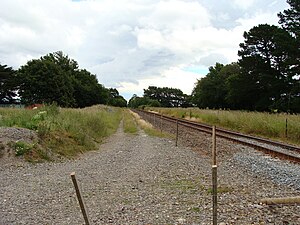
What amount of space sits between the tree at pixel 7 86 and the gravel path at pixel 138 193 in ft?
193

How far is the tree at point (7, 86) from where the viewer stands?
63188mm

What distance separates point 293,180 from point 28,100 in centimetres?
5700

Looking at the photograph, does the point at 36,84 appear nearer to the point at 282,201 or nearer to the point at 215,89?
the point at 215,89

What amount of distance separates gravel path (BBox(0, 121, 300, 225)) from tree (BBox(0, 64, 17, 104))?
59.0 m

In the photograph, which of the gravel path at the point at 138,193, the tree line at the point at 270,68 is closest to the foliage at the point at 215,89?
the tree line at the point at 270,68

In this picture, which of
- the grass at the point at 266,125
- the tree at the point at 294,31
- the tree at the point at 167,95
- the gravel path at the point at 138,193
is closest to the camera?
the gravel path at the point at 138,193

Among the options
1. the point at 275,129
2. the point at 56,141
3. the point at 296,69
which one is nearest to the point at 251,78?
the point at 296,69

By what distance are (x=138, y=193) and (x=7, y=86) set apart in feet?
211

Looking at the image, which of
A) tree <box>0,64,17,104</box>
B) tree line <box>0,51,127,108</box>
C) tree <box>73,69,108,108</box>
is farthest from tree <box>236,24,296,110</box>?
tree <box>73,69,108,108</box>

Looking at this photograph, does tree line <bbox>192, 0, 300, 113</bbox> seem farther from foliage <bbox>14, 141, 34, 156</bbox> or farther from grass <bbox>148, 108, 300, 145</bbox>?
foliage <bbox>14, 141, 34, 156</bbox>

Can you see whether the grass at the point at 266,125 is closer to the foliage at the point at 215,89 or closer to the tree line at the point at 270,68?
the tree line at the point at 270,68

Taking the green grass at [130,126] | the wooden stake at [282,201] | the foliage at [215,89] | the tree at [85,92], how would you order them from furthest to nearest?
the tree at [85,92] < the foliage at [215,89] < the green grass at [130,126] < the wooden stake at [282,201]

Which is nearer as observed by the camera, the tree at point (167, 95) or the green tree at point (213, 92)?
the green tree at point (213, 92)

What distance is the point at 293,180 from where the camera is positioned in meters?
7.35
